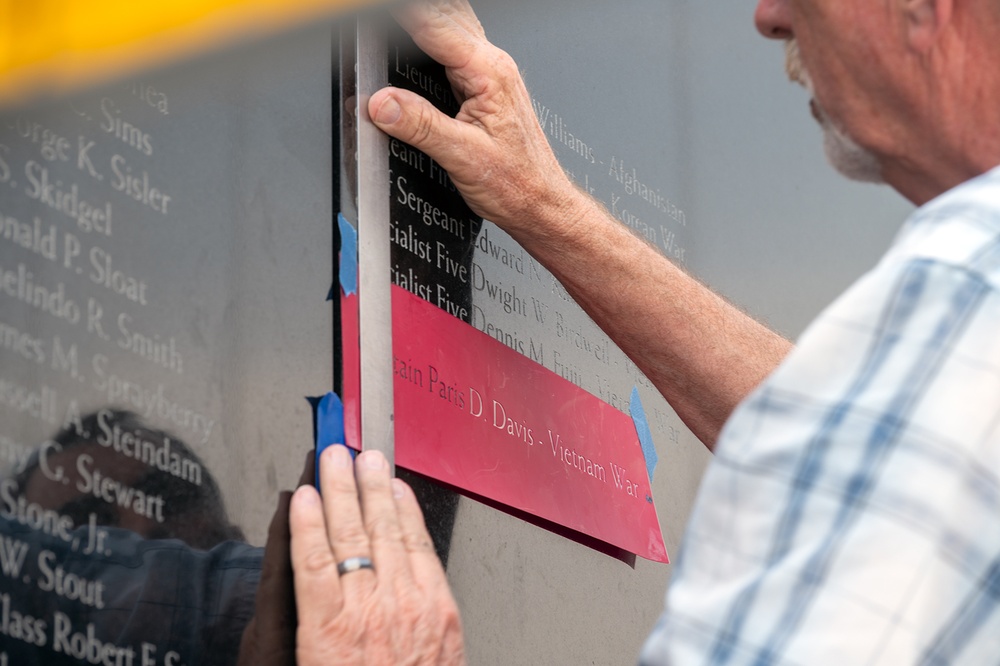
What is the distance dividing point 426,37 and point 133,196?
0.38 metres

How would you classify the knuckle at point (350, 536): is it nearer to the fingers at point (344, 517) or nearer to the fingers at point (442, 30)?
the fingers at point (344, 517)

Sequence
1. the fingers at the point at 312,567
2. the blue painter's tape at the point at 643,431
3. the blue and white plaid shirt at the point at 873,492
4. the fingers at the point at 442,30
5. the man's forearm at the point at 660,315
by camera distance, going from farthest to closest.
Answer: the blue painter's tape at the point at 643,431 < the man's forearm at the point at 660,315 < the fingers at the point at 442,30 < the fingers at the point at 312,567 < the blue and white plaid shirt at the point at 873,492

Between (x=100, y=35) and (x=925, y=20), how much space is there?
60 centimetres

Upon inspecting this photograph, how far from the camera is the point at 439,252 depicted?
138 centimetres

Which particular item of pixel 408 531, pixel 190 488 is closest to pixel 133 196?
pixel 190 488

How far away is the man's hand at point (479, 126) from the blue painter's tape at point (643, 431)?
0.31 metres

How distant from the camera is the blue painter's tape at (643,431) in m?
1.69

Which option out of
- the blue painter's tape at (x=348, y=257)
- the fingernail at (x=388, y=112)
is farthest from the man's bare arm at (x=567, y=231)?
the blue painter's tape at (x=348, y=257)

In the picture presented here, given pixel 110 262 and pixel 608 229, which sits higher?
pixel 608 229

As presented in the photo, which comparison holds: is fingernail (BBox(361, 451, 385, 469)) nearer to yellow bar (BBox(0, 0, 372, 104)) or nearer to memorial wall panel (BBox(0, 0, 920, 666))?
memorial wall panel (BBox(0, 0, 920, 666))

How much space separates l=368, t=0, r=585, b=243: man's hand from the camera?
132cm

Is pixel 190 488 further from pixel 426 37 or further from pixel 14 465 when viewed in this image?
pixel 426 37

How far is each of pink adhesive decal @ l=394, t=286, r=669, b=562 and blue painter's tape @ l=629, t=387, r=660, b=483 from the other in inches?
0.6

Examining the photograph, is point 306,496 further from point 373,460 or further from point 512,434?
point 512,434
